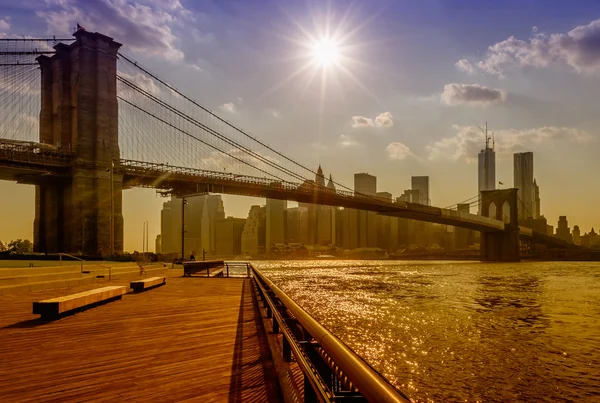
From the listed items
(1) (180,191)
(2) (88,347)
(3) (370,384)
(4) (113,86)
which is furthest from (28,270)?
(1) (180,191)

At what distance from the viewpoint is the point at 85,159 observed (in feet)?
146

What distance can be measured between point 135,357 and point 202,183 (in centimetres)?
5709

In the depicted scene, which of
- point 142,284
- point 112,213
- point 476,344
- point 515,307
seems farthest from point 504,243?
point 142,284

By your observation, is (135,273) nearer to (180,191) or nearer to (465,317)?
(465,317)

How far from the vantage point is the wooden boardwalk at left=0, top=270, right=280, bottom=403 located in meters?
4.48

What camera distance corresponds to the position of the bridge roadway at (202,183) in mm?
43156

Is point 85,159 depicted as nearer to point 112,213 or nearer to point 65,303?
point 112,213

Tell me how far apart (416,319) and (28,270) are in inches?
614

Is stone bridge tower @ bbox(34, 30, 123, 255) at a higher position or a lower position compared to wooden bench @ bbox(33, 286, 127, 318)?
higher

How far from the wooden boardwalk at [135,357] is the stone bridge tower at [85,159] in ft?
118

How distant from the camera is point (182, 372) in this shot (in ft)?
17.2

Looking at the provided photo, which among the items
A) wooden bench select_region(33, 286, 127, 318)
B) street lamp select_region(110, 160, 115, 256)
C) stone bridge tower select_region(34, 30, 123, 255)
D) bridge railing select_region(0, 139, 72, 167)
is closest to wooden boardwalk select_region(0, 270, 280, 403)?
wooden bench select_region(33, 286, 127, 318)

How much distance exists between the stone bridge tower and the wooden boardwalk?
35.8 m

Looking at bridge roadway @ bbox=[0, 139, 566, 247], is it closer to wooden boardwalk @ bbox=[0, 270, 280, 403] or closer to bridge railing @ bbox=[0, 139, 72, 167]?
bridge railing @ bbox=[0, 139, 72, 167]
